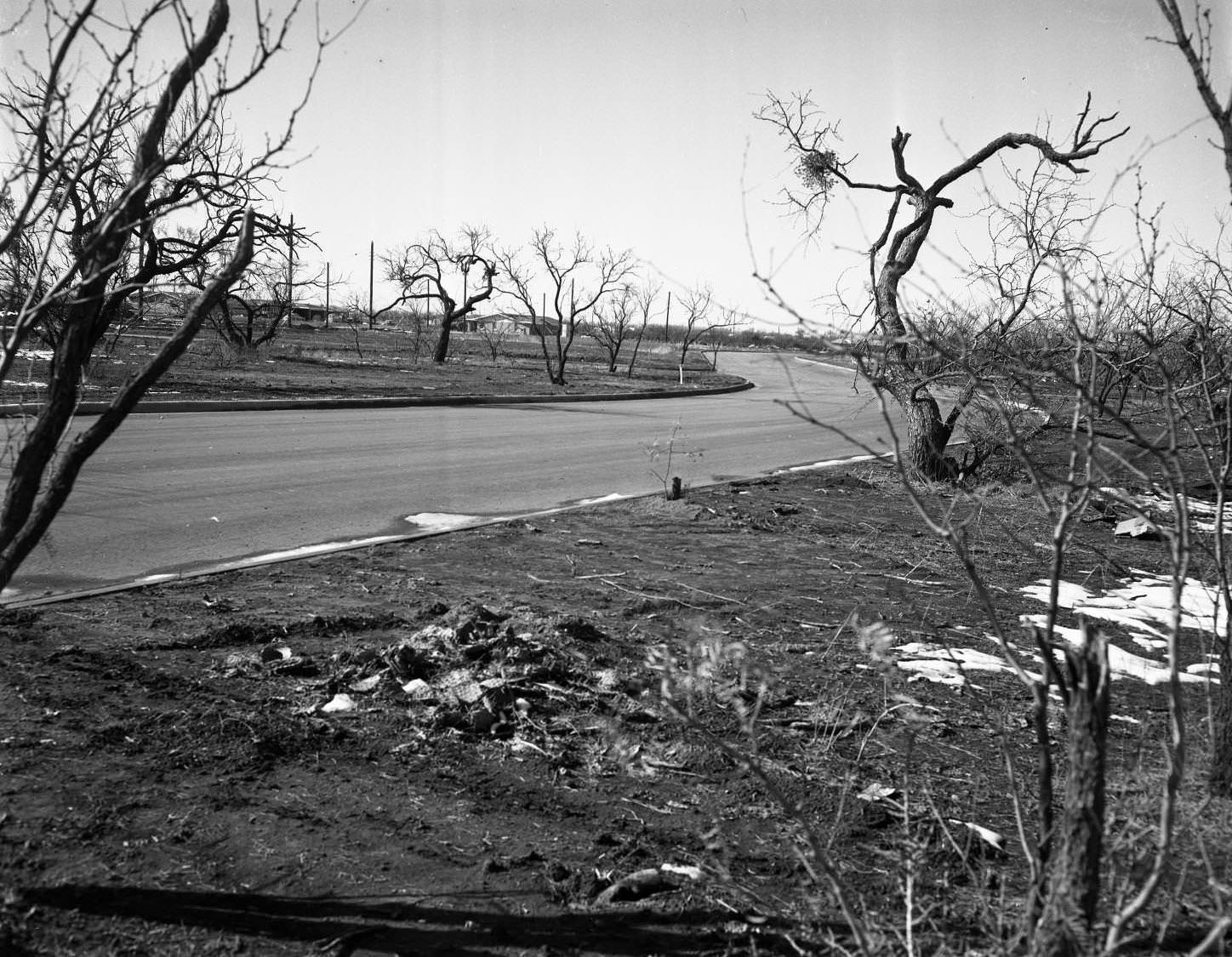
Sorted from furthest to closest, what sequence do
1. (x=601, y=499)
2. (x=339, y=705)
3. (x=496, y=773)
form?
(x=601, y=499)
(x=339, y=705)
(x=496, y=773)

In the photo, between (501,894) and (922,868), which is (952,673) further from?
(501,894)

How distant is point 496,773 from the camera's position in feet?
11.4

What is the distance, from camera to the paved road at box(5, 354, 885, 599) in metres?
7.19

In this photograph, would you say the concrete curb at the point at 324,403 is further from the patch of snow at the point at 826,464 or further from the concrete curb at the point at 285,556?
the patch of snow at the point at 826,464

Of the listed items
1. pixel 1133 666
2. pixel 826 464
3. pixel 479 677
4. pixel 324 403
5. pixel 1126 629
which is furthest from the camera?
pixel 324 403

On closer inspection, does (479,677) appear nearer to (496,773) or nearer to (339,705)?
(339,705)

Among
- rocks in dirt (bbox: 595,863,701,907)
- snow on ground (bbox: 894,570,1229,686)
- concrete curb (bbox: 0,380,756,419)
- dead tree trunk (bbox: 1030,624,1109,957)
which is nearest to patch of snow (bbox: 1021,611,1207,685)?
snow on ground (bbox: 894,570,1229,686)

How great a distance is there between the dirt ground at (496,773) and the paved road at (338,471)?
88 centimetres

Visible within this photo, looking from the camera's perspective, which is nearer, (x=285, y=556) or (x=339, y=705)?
(x=339, y=705)

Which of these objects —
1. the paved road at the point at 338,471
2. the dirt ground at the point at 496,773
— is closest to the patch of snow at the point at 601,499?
the paved road at the point at 338,471

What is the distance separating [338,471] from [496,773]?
26.3 feet

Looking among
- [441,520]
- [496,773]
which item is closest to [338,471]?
[441,520]

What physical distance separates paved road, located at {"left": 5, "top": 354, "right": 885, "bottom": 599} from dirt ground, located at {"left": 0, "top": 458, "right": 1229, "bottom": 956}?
883mm

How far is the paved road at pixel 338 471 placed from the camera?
7191 mm
